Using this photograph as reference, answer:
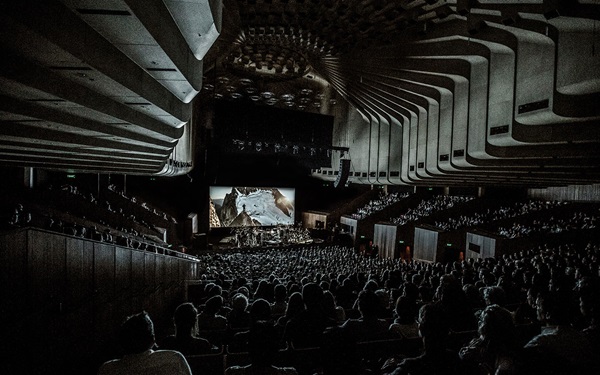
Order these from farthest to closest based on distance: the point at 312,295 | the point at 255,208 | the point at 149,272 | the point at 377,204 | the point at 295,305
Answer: the point at 255,208 < the point at 377,204 < the point at 149,272 < the point at 312,295 < the point at 295,305

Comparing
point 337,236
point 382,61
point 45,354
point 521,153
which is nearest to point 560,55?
point 521,153

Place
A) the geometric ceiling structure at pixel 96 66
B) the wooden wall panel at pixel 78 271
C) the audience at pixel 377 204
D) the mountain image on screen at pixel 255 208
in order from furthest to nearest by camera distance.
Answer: the mountain image on screen at pixel 255 208 → the audience at pixel 377 204 → the wooden wall panel at pixel 78 271 → the geometric ceiling structure at pixel 96 66

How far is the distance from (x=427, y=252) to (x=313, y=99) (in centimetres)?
1658

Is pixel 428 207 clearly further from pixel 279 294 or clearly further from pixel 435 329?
pixel 435 329

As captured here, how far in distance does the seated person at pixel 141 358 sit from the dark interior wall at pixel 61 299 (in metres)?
3.14

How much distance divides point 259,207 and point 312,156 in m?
7.20

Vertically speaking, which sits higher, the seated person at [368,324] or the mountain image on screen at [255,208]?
the seated person at [368,324]

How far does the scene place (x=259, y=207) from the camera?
3219 centimetres

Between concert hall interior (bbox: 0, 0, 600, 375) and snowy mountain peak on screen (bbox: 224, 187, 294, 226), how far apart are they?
10.6 feet

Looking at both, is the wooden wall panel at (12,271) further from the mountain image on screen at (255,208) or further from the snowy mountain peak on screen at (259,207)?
the snowy mountain peak on screen at (259,207)

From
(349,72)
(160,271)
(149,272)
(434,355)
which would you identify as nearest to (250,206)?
(349,72)

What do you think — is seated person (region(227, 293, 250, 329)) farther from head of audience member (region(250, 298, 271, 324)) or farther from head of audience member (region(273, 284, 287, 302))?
head of audience member (region(273, 284, 287, 302))

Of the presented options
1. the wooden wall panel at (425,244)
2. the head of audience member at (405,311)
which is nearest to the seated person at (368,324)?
the head of audience member at (405,311)

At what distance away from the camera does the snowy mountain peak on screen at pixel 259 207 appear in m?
31.2
